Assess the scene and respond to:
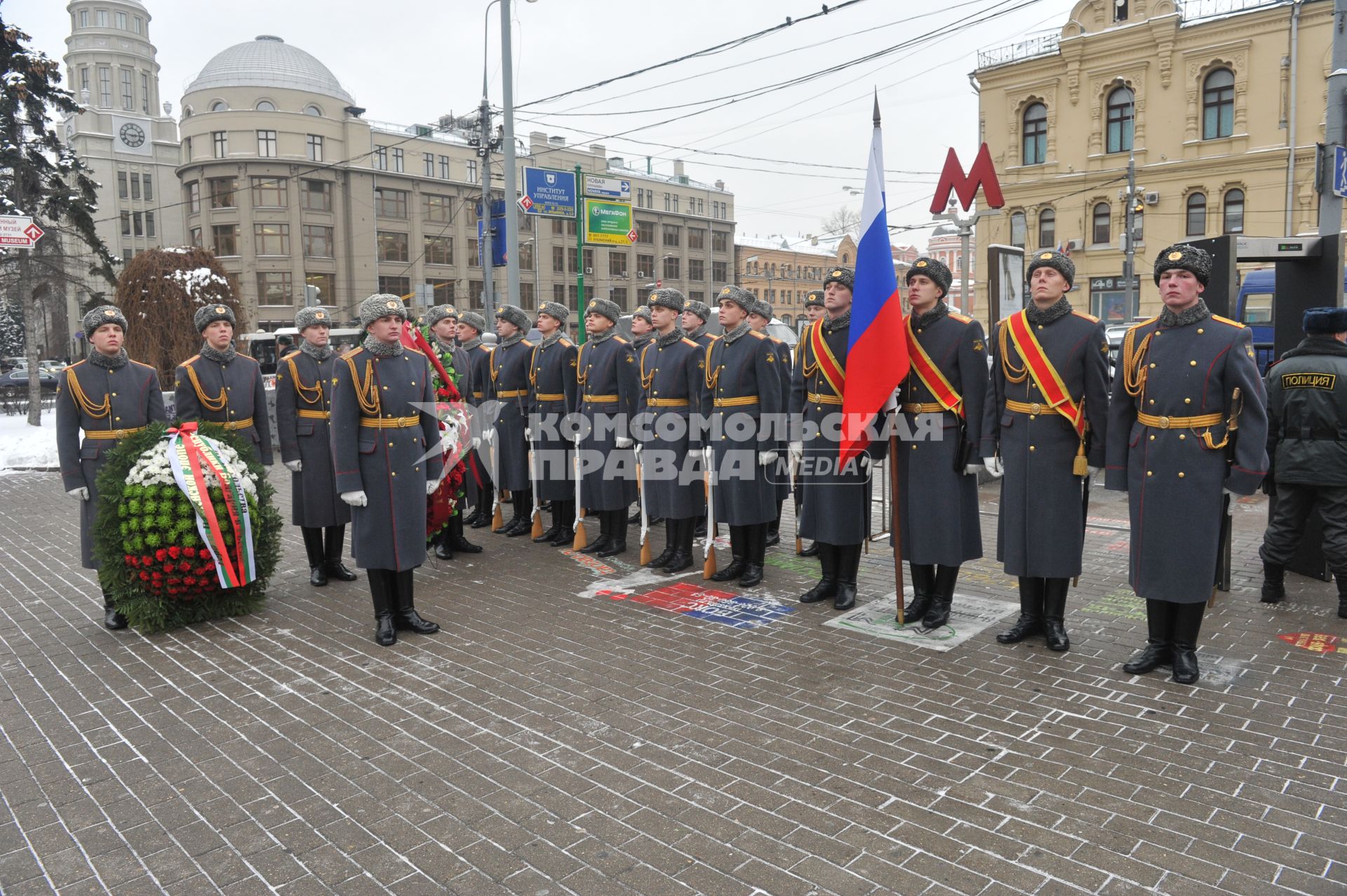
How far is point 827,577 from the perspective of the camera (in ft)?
21.6

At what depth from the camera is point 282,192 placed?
183 feet

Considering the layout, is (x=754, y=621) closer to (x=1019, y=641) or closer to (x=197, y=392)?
(x=1019, y=641)

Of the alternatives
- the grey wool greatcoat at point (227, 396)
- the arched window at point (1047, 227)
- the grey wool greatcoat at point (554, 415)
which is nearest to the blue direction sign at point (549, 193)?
the grey wool greatcoat at point (554, 415)

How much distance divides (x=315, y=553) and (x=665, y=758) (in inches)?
179

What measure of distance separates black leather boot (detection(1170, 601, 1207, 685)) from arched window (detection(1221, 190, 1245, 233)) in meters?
36.0

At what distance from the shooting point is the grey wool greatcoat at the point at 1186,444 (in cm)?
461

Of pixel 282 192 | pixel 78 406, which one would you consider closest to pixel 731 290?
pixel 78 406

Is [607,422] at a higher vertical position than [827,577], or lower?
higher

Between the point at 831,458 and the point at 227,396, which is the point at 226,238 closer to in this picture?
the point at 227,396

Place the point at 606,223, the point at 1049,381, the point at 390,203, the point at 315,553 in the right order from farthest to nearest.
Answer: the point at 390,203, the point at 606,223, the point at 315,553, the point at 1049,381

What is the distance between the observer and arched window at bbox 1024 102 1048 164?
39.1 m

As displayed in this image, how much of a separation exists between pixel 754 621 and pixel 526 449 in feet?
12.4

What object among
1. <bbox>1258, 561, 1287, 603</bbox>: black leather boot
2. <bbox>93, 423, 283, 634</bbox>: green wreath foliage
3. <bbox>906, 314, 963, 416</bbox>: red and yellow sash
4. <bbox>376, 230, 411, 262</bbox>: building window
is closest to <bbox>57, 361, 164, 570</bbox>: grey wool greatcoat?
<bbox>93, 423, 283, 634</bbox>: green wreath foliage

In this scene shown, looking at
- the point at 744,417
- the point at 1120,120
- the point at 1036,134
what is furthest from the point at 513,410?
the point at 1036,134
